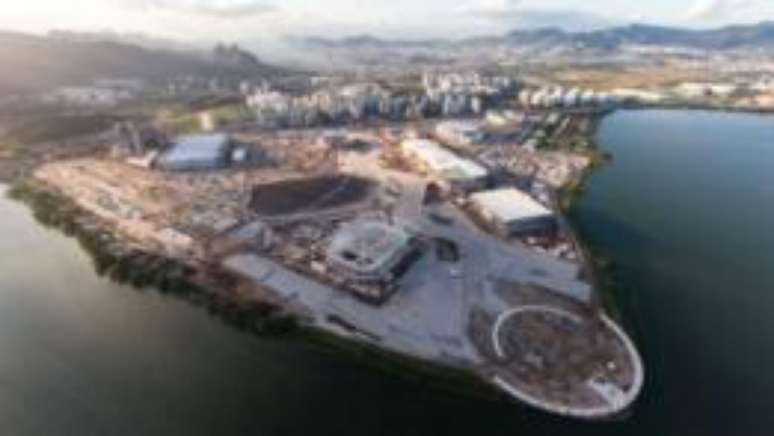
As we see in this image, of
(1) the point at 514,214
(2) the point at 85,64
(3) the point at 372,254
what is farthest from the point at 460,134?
(2) the point at 85,64

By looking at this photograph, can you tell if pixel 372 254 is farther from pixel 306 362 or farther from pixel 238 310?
pixel 306 362

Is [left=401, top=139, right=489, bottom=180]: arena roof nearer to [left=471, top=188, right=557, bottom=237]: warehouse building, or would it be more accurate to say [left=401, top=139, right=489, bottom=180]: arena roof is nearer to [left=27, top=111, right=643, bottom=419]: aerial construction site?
[left=27, top=111, right=643, bottom=419]: aerial construction site

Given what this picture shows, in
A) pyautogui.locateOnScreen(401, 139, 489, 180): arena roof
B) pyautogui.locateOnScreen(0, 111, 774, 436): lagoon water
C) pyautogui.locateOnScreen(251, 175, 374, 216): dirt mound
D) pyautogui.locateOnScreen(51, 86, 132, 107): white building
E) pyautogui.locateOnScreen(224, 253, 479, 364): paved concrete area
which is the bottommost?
pyautogui.locateOnScreen(0, 111, 774, 436): lagoon water

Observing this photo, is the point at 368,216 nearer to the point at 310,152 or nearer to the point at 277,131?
the point at 310,152

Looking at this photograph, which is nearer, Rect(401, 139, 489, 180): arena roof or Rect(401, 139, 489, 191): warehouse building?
Rect(401, 139, 489, 191): warehouse building

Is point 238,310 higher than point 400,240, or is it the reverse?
point 400,240

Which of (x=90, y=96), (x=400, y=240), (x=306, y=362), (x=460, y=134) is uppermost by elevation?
(x=90, y=96)

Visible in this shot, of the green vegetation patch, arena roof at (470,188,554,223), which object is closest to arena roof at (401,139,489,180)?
arena roof at (470,188,554,223)
